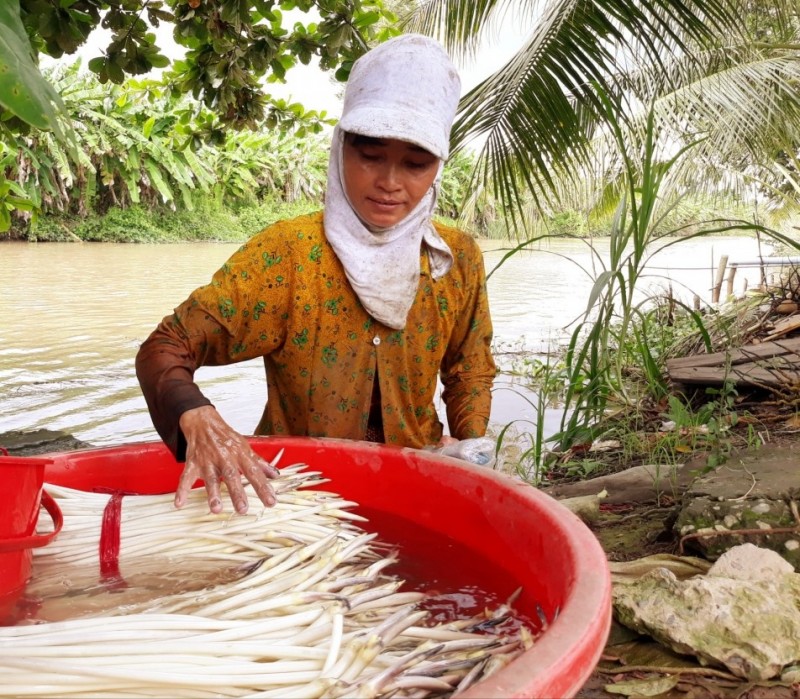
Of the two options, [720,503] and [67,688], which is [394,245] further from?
[67,688]

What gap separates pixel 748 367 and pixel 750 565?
2054 millimetres

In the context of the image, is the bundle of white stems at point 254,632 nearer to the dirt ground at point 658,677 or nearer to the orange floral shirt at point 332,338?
the dirt ground at point 658,677

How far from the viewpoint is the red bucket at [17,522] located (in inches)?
37.2

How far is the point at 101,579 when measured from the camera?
3.61ft

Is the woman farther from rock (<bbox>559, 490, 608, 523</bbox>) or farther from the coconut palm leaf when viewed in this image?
the coconut palm leaf

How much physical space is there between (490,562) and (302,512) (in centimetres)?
32

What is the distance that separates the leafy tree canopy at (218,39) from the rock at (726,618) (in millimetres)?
1920

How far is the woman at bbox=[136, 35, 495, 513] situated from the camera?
1669 millimetres

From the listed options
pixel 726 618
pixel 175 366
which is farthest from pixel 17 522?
pixel 726 618

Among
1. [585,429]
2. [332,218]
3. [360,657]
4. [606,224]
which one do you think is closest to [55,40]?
[332,218]

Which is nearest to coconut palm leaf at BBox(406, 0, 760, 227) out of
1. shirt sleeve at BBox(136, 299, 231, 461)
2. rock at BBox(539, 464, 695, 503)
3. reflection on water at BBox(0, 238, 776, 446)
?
reflection on water at BBox(0, 238, 776, 446)

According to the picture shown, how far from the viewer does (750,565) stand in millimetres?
1402

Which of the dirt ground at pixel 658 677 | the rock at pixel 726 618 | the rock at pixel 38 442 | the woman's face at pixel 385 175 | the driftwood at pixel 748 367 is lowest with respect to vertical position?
the rock at pixel 38 442

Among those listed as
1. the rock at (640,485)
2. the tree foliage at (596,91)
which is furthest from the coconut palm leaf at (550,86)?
the rock at (640,485)
